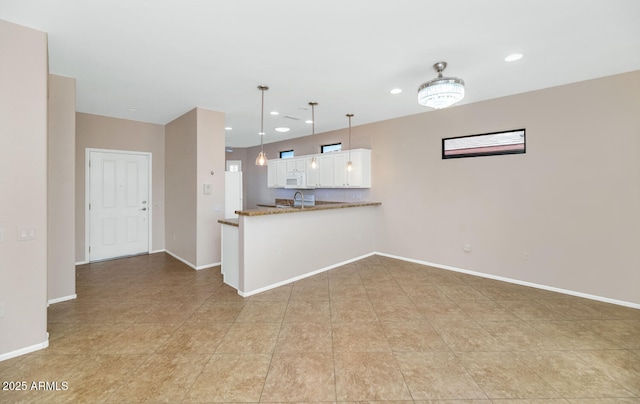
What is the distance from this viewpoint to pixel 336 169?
6180 mm

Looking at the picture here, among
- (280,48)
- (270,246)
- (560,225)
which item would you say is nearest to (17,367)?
(270,246)

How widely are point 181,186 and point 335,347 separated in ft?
14.1

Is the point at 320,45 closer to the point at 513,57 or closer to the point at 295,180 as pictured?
the point at 513,57

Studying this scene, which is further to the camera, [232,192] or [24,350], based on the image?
[232,192]

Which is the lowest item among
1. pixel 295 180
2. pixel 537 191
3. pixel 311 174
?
pixel 537 191

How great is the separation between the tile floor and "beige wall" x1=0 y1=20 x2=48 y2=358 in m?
0.33

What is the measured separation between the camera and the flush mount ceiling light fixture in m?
2.80

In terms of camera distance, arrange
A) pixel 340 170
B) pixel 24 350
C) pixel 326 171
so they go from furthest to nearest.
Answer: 1. pixel 326 171
2. pixel 340 170
3. pixel 24 350

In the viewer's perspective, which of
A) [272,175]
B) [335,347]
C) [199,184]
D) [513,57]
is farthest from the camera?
[272,175]

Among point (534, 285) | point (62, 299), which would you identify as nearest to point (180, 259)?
point (62, 299)

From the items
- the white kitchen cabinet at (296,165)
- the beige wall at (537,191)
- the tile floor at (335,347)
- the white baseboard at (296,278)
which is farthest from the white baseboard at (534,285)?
the white kitchen cabinet at (296,165)

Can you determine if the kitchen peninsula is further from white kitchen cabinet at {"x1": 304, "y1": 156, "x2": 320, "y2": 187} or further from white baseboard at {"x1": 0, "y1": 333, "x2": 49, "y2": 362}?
white baseboard at {"x1": 0, "y1": 333, "x2": 49, "y2": 362}

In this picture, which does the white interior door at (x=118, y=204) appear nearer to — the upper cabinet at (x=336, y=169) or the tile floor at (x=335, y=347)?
the tile floor at (x=335, y=347)

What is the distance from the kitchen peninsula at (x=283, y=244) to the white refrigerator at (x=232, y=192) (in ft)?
4.07
